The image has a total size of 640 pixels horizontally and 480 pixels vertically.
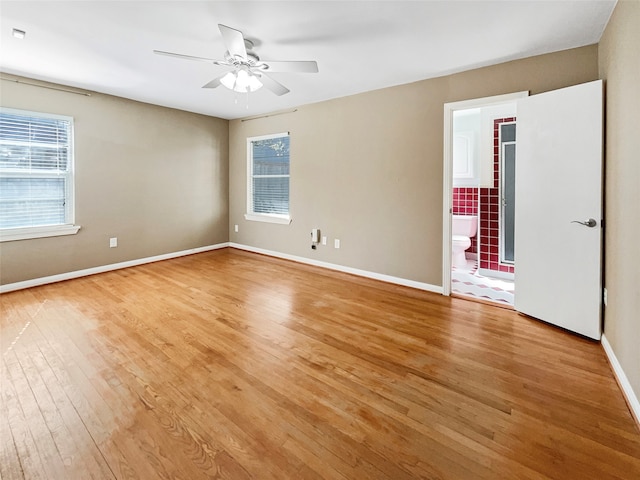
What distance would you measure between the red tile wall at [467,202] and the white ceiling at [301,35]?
2550 mm

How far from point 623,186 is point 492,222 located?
2588mm

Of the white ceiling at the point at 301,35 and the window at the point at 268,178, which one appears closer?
the white ceiling at the point at 301,35

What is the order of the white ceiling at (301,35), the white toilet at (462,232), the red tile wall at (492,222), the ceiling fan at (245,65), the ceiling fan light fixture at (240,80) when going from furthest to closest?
the white toilet at (462,232) < the red tile wall at (492,222) < the ceiling fan light fixture at (240,80) < the ceiling fan at (245,65) < the white ceiling at (301,35)

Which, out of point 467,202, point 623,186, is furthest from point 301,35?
point 467,202

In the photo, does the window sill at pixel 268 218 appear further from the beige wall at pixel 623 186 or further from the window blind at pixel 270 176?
the beige wall at pixel 623 186

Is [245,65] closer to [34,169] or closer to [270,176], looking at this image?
[270,176]

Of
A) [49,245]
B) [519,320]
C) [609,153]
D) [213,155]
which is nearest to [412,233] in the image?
[519,320]

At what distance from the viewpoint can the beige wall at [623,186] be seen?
1816mm

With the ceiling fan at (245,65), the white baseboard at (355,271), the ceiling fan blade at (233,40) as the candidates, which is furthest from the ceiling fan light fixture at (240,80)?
the white baseboard at (355,271)

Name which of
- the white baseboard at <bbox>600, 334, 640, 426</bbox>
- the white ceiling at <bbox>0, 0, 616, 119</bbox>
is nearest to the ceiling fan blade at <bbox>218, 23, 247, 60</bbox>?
the white ceiling at <bbox>0, 0, 616, 119</bbox>

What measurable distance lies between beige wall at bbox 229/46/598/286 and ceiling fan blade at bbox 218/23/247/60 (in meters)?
2.07

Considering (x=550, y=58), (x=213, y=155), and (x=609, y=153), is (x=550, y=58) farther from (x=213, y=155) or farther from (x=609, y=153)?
(x=213, y=155)

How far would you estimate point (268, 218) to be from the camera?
18.6 ft

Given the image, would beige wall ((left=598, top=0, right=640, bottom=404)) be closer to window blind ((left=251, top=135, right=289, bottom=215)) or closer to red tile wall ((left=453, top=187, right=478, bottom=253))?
red tile wall ((left=453, top=187, right=478, bottom=253))
